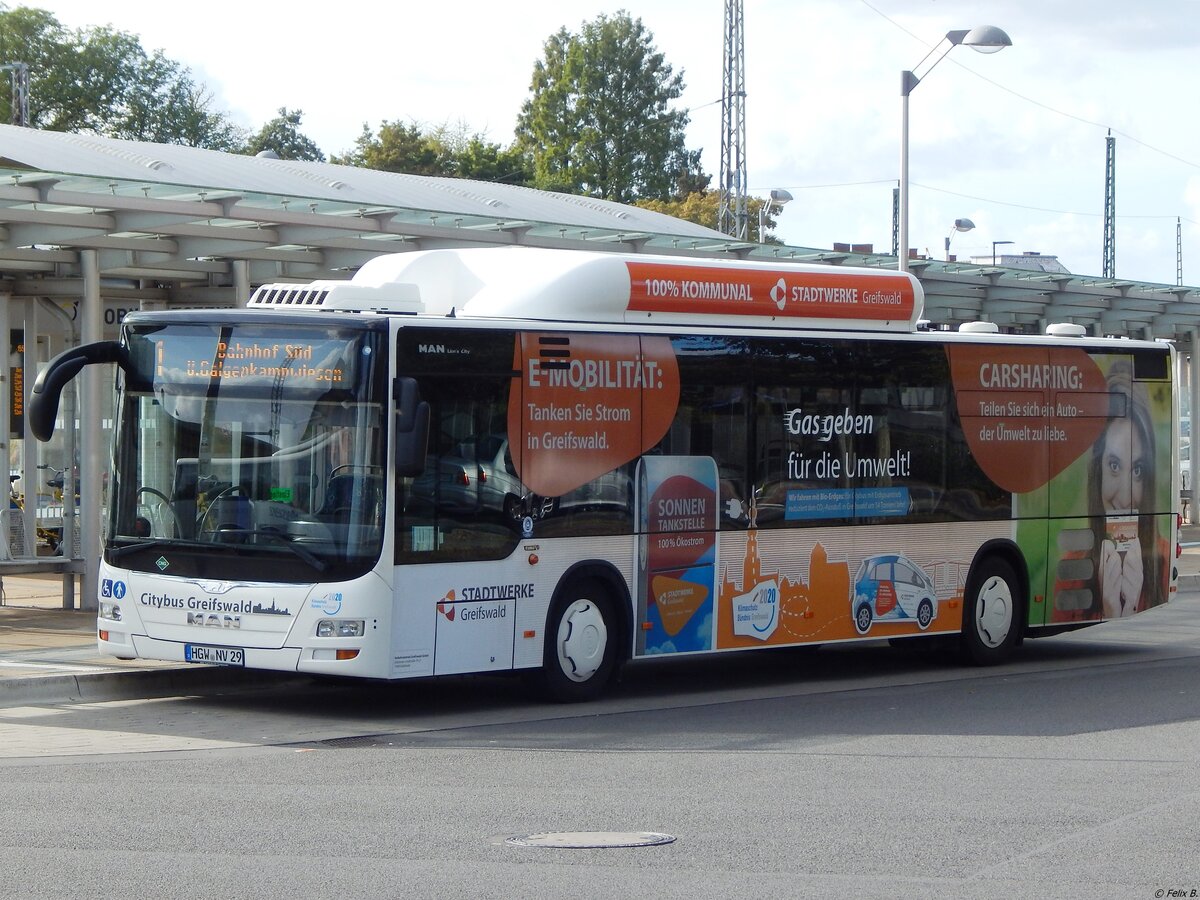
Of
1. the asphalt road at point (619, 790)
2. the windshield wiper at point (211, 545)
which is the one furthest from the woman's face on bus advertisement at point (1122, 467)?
the windshield wiper at point (211, 545)

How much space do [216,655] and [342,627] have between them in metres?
0.97

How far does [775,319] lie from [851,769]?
16.4 ft

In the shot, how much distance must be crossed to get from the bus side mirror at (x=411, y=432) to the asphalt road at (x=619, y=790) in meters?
1.76

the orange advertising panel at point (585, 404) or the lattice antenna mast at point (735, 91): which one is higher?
the lattice antenna mast at point (735, 91)

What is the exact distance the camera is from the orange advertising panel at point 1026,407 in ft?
51.1

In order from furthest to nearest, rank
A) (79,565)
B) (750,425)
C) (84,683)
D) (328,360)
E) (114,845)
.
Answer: (79,565) → (750,425) → (84,683) → (328,360) → (114,845)

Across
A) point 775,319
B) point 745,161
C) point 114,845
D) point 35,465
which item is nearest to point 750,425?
point 775,319

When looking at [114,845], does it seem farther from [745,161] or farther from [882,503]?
[745,161]

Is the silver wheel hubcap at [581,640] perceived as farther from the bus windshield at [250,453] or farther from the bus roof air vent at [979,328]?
the bus roof air vent at [979,328]

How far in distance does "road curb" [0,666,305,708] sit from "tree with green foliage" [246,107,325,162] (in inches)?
3215

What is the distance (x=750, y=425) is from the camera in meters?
13.8

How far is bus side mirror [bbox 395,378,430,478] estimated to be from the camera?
1138 cm

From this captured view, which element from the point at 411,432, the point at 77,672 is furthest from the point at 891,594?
the point at 77,672

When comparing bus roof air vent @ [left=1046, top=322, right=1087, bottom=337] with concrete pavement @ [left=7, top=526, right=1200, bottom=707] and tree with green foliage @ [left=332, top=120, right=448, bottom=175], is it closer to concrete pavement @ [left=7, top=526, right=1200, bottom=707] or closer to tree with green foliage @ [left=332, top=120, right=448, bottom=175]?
concrete pavement @ [left=7, top=526, right=1200, bottom=707]
